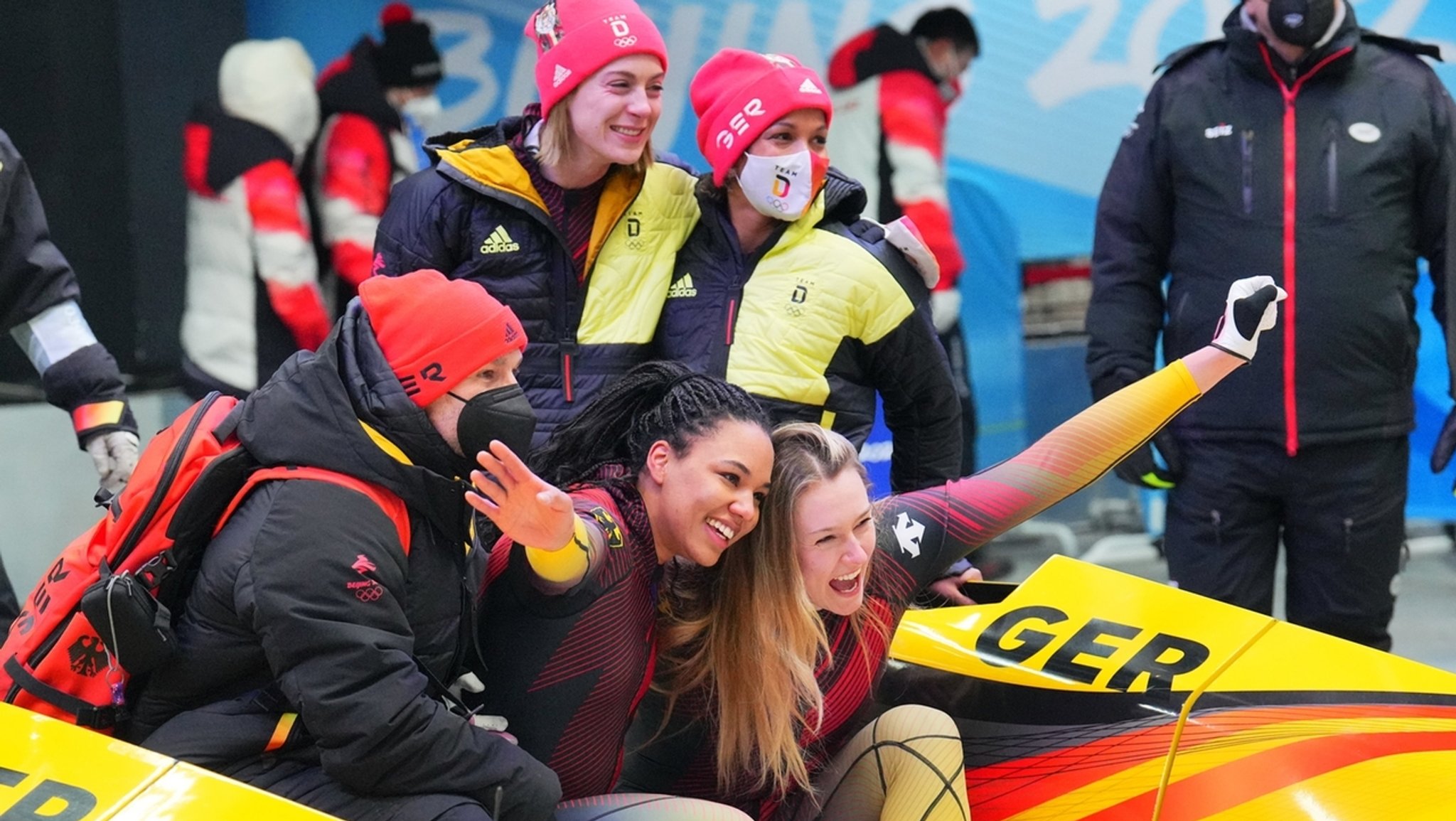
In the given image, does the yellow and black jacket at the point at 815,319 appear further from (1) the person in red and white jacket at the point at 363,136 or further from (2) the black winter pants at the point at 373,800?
(1) the person in red and white jacket at the point at 363,136

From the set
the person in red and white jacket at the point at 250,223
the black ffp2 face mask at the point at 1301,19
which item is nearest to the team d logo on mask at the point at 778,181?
the black ffp2 face mask at the point at 1301,19

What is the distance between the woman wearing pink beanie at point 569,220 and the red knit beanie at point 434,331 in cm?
77

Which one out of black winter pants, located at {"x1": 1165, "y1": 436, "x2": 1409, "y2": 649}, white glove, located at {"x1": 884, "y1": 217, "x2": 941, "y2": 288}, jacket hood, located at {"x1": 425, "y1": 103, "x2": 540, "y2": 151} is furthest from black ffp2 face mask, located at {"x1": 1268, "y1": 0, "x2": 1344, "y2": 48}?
jacket hood, located at {"x1": 425, "y1": 103, "x2": 540, "y2": 151}

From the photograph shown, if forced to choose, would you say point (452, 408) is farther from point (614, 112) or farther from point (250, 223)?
point (250, 223)

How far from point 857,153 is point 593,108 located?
8.32 ft

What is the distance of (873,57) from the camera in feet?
16.8

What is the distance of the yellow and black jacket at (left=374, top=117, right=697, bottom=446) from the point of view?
107 inches

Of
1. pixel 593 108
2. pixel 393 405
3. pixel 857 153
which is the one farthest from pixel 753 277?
pixel 857 153

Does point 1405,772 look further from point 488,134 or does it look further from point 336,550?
point 488,134

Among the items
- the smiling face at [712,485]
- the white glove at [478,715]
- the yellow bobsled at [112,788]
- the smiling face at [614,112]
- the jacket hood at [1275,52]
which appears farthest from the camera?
the jacket hood at [1275,52]

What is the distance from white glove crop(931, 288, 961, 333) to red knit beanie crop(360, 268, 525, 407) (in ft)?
11.0

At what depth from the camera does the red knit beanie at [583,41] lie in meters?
2.68

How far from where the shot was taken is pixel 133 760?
1743mm

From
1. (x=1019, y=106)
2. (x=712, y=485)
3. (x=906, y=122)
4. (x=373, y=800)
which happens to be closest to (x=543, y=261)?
(x=712, y=485)
